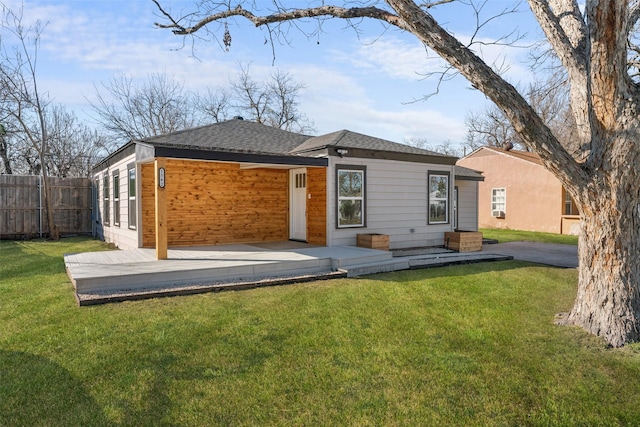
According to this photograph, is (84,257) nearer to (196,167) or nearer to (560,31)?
(196,167)

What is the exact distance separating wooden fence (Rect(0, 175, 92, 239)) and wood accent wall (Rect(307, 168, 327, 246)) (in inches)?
394

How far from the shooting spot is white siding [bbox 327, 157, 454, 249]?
9.42 meters

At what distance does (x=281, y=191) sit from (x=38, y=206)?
9.50 m

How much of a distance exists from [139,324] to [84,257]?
4178 millimetres

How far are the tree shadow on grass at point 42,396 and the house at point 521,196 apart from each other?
17.6m

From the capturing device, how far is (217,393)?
9.58ft

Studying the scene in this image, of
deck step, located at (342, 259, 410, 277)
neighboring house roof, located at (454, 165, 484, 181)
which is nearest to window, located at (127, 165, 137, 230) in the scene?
deck step, located at (342, 259, 410, 277)

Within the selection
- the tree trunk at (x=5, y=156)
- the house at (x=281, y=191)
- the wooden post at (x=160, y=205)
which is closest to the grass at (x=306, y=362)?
the wooden post at (x=160, y=205)

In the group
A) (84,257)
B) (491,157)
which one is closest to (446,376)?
(84,257)

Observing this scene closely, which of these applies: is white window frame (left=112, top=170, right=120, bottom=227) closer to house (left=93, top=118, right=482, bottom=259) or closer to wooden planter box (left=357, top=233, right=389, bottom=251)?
house (left=93, top=118, right=482, bottom=259)

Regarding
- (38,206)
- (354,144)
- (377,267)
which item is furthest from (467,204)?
(38,206)

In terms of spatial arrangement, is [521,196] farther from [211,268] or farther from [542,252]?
[211,268]

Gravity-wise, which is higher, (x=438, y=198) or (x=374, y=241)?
(x=438, y=198)

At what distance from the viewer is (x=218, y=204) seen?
10078mm
